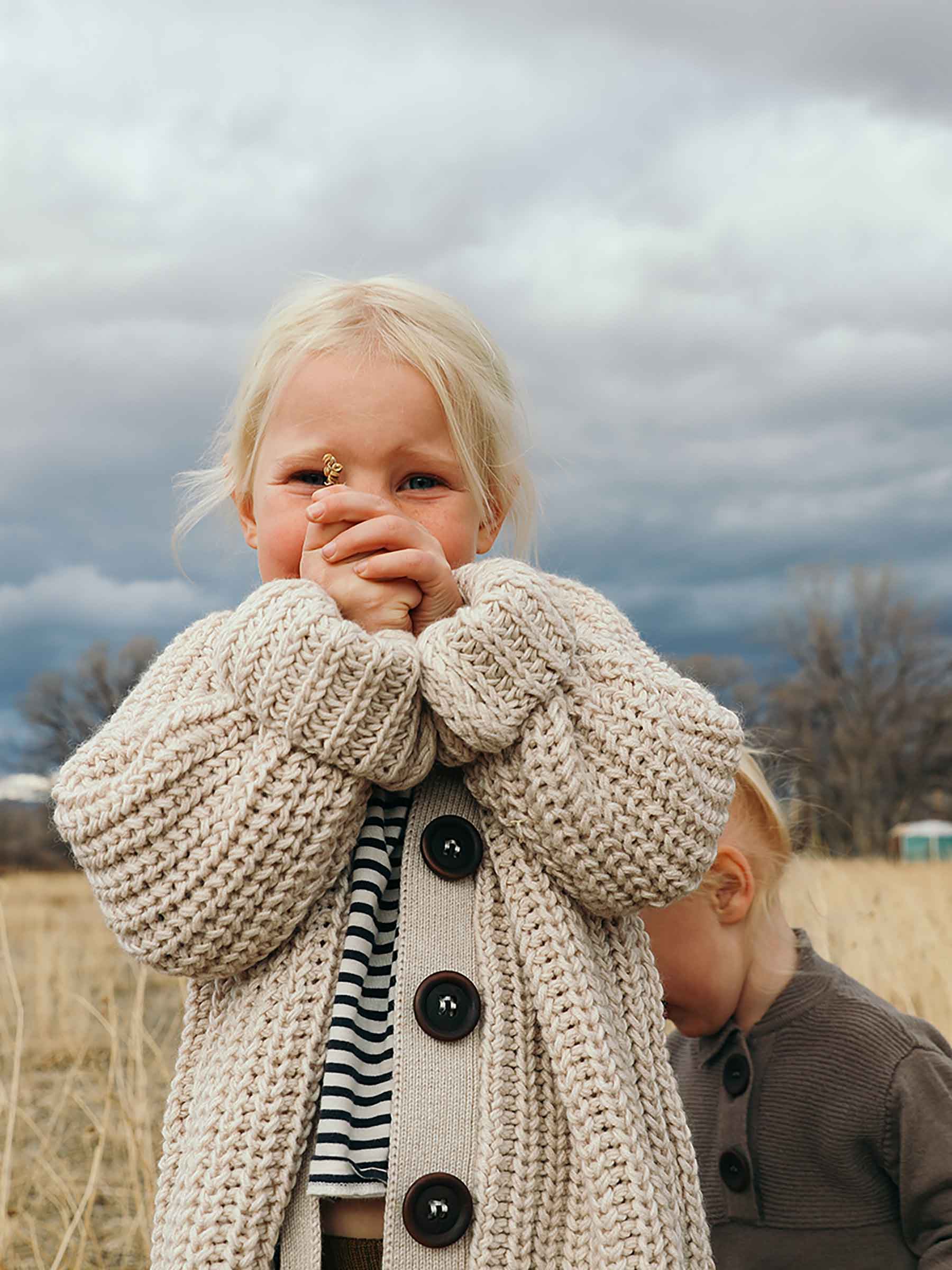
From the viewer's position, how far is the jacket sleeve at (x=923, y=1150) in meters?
2.13

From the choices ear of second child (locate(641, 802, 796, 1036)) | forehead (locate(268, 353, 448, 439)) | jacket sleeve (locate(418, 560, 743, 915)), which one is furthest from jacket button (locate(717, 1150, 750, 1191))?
forehead (locate(268, 353, 448, 439))

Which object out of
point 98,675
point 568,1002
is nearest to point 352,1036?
point 568,1002

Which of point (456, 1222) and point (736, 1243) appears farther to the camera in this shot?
point (736, 1243)

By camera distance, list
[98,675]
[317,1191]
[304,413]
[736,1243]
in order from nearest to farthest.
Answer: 1. [317,1191]
2. [304,413]
3. [736,1243]
4. [98,675]

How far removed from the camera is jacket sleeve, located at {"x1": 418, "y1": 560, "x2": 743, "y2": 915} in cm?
147

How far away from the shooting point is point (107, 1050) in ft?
17.8

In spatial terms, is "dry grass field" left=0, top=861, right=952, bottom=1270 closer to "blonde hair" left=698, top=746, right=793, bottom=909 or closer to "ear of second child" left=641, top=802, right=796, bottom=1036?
"blonde hair" left=698, top=746, right=793, bottom=909

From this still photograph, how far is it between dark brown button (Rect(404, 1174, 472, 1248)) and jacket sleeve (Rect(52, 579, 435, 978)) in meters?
0.34

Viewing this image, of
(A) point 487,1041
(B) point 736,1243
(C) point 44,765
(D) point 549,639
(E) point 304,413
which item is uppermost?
(C) point 44,765

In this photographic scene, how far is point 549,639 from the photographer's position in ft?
5.01

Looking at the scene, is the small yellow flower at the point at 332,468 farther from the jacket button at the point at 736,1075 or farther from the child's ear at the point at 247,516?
the jacket button at the point at 736,1075

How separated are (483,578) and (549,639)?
0.12m

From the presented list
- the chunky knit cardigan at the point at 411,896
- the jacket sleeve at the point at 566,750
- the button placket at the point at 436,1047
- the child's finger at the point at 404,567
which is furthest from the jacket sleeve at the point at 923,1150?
the child's finger at the point at 404,567

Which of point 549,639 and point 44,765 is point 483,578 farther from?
point 44,765
